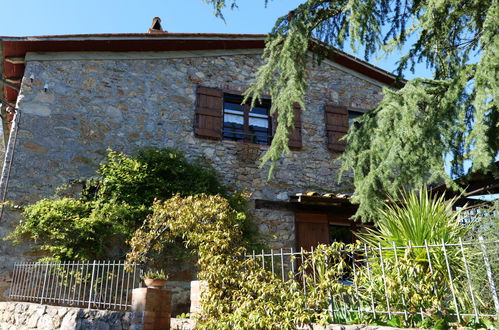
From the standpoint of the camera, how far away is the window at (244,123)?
8.62 m

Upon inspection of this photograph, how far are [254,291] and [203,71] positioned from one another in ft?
19.1

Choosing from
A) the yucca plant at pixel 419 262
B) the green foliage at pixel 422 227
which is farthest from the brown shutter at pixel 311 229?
the green foliage at pixel 422 227

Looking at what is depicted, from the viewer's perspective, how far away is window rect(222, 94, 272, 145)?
8625mm

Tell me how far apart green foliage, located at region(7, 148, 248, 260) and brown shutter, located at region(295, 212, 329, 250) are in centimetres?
100

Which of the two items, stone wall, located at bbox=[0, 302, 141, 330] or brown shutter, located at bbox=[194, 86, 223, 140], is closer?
stone wall, located at bbox=[0, 302, 141, 330]

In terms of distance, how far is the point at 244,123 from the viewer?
8.77 metres

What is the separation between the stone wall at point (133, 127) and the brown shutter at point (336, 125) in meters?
0.14

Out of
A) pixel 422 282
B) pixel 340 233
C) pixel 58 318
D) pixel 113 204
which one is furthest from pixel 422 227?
pixel 340 233

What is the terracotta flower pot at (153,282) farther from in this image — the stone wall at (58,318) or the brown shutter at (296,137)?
the brown shutter at (296,137)

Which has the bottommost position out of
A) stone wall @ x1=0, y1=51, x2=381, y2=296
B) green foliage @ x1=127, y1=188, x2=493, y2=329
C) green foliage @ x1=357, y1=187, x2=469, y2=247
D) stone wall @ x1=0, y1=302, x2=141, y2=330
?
stone wall @ x1=0, y1=302, x2=141, y2=330

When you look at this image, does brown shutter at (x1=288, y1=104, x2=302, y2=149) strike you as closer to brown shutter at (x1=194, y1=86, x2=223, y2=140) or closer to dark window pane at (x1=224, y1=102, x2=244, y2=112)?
dark window pane at (x1=224, y1=102, x2=244, y2=112)

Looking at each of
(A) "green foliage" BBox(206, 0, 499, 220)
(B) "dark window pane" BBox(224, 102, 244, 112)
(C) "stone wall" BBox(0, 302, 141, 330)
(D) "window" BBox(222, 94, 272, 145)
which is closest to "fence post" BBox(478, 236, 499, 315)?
(A) "green foliage" BBox(206, 0, 499, 220)

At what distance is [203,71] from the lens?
8.73m

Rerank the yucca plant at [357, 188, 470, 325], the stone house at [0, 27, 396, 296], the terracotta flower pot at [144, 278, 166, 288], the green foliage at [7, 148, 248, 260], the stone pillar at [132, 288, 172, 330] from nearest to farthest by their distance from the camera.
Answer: the yucca plant at [357, 188, 470, 325]
the stone pillar at [132, 288, 172, 330]
the terracotta flower pot at [144, 278, 166, 288]
the green foliage at [7, 148, 248, 260]
the stone house at [0, 27, 396, 296]
